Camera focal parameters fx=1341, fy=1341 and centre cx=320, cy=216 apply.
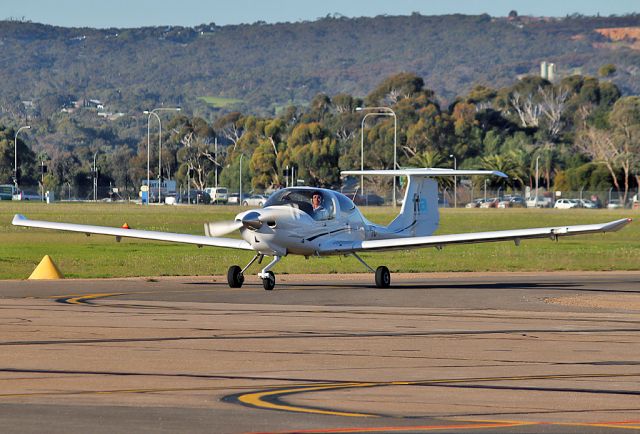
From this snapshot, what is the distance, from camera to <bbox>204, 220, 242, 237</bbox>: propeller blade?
2791 centimetres

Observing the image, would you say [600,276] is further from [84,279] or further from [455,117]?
[455,117]

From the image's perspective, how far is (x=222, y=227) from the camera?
28766 mm

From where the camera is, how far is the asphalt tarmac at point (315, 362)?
11.1 metres

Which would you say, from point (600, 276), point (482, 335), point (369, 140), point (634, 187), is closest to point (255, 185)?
point (369, 140)

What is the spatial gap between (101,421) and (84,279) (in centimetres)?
2054

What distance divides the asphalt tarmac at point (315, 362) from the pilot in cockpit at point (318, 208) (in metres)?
2.36

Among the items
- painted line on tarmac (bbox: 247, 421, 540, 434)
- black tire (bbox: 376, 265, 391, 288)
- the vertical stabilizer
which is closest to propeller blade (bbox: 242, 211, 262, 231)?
black tire (bbox: 376, 265, 391, 288)

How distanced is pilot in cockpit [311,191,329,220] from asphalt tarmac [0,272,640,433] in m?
2.36

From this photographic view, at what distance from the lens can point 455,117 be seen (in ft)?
629

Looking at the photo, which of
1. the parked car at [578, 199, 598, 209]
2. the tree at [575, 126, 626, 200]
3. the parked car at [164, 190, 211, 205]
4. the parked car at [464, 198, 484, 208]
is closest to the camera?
the parked car at [578, 199, 598, 209]

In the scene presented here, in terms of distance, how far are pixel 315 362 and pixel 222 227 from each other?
555 inches

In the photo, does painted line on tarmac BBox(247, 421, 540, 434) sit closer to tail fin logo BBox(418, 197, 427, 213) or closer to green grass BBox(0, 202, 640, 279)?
tail fin logo BBox(418, 197, 427, 213)

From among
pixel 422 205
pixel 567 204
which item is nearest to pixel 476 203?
pixel 567 204

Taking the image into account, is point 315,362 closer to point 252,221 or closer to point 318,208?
point 252,221
